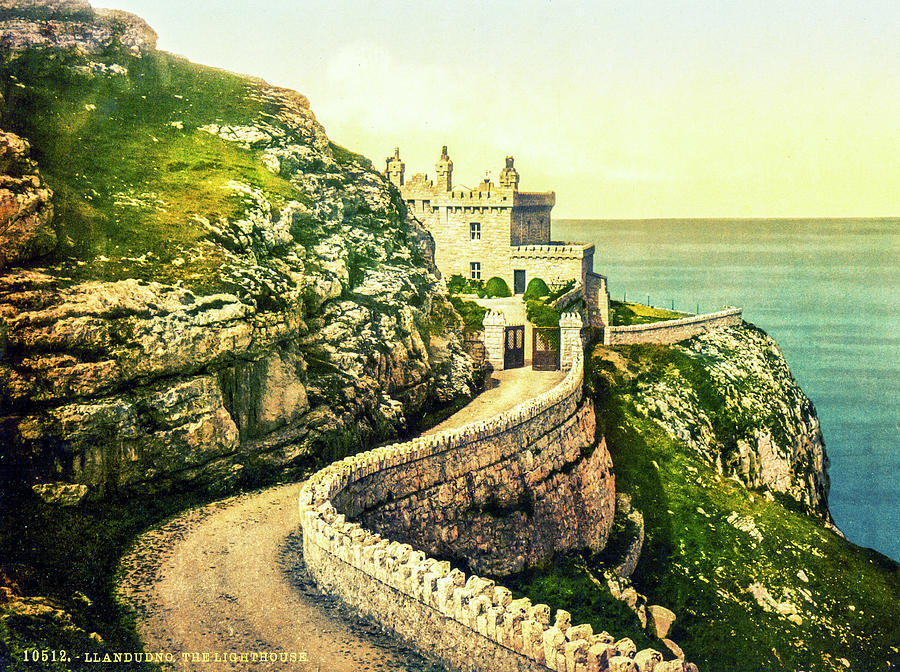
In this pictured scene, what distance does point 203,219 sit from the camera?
3119 centimetres

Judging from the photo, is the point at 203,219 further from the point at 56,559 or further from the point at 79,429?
the point at 56,559

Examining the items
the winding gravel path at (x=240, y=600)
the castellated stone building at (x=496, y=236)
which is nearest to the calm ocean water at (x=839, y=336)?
the castellated stone building at (x=496, y=236)

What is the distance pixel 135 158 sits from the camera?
33.9 m

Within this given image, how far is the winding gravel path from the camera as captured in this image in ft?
52.4

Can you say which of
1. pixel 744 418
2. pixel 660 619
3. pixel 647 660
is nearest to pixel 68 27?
pixel 660 619

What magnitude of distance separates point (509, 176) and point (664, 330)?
1746 cm

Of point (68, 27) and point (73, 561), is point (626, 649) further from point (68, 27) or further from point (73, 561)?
point (68, 27)

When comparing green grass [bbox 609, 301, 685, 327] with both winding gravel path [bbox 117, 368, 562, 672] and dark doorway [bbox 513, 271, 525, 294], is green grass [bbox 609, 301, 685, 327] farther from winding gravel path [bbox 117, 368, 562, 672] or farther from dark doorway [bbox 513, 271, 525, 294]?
winding gravel path [bbox 117, 368, 562, 672]

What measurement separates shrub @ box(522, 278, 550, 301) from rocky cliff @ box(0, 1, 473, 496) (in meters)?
17.9

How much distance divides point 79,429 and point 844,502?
204ft

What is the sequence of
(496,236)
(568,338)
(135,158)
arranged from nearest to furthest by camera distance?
(135,158), (568,338), (496,236)

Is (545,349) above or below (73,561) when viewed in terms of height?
above

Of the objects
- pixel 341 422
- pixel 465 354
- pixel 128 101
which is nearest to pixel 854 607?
pixel 465 354

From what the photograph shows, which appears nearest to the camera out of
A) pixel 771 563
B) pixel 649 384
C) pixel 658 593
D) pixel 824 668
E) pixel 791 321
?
pixel 824 668
